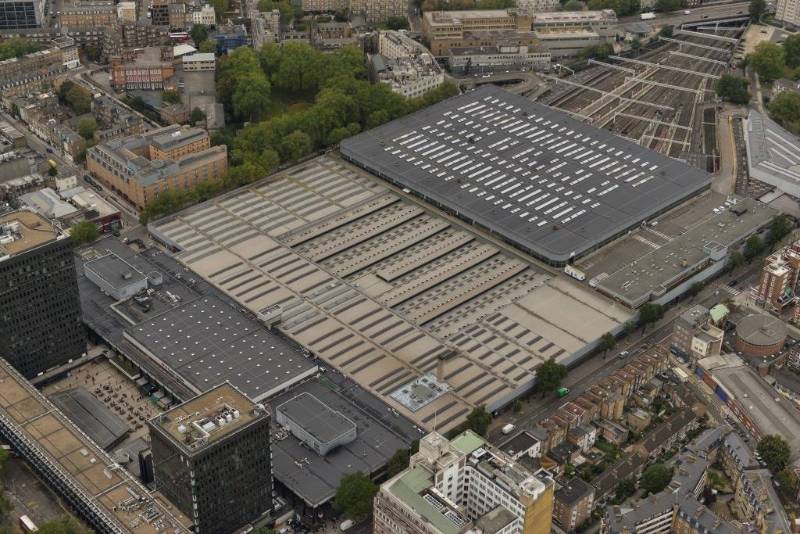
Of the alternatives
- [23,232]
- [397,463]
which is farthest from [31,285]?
[397,463]

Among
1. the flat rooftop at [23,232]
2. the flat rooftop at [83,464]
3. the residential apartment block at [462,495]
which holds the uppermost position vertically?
the flat rooftop at [23,232]

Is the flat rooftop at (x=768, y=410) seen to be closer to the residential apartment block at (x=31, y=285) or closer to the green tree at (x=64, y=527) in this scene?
the green tree at (x=64, y=527)

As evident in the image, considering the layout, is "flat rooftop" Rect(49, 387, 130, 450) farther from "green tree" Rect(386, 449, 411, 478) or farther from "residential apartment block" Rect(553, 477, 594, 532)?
"residential apartment block" Rect(553, 477, 594, 532)

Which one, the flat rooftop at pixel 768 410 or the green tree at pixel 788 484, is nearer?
the green tree at pixel 788 484

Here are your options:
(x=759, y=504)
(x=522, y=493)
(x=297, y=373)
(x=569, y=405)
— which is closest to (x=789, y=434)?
(x=759, y=504)

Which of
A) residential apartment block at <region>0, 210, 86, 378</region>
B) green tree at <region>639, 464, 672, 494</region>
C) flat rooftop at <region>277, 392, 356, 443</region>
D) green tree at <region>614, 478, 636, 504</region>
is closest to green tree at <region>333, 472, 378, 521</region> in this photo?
flat rooftop at <region>277, 392, 356, 443</region>

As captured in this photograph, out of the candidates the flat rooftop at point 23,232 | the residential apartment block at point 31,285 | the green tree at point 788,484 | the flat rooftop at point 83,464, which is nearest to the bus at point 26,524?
the flat rooftop at point 83,464

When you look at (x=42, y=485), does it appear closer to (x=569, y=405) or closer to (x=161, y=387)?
(x=161, y=387)
